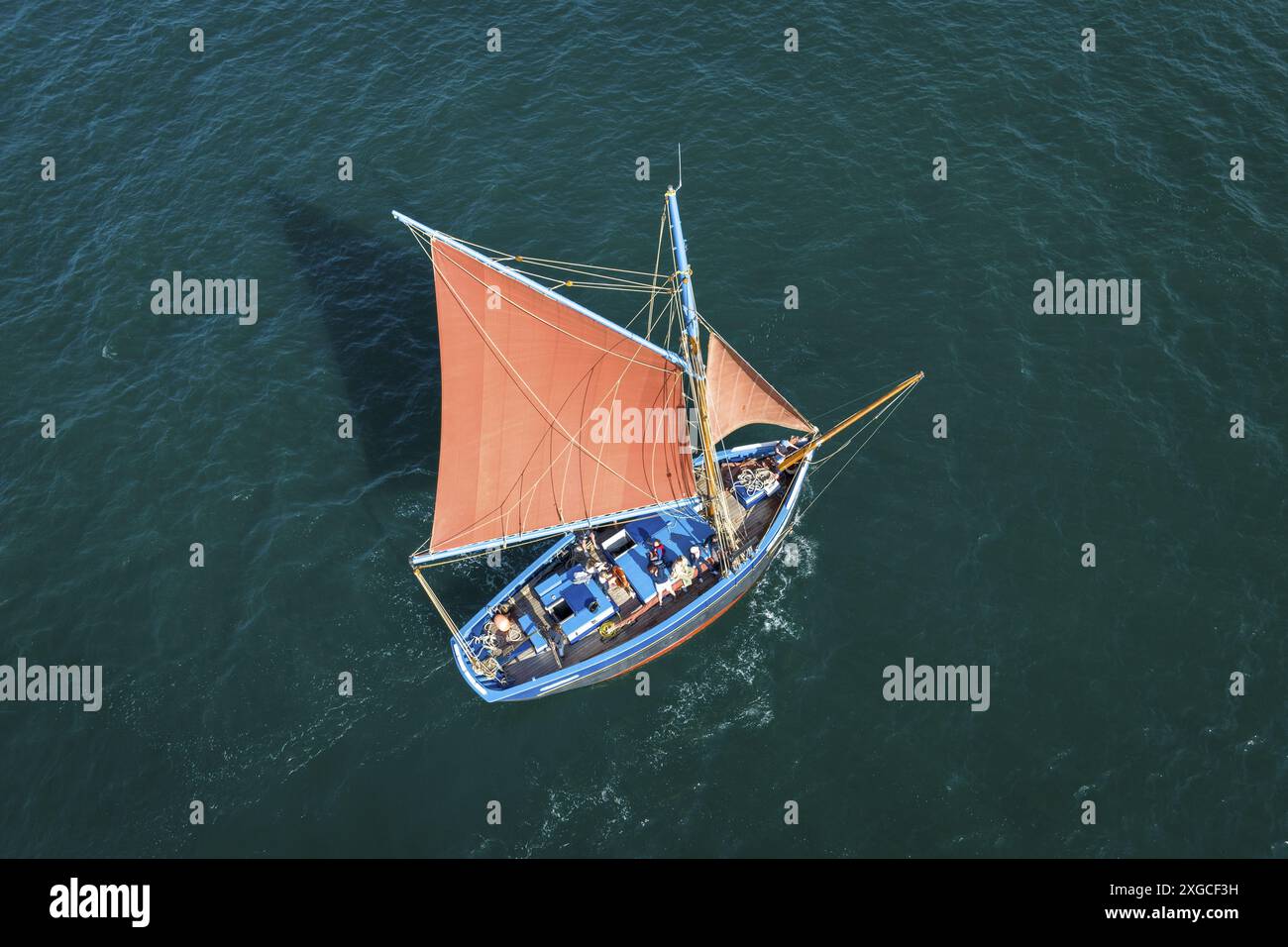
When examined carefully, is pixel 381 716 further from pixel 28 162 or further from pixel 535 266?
pixel 28 162

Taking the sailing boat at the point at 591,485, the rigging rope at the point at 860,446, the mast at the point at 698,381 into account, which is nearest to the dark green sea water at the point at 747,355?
the rigging rope at the point at 860,446

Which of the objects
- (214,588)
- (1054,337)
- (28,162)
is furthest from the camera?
(28,162)

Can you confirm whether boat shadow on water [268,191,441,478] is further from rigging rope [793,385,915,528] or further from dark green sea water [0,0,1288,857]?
rigging rope [793,385,915,528]

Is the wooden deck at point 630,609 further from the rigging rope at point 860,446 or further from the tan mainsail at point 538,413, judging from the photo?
the tan mainsail at point 538,413

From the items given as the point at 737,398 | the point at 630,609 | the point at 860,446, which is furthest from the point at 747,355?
the point at 630,609

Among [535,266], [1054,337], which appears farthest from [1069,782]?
[535,266]


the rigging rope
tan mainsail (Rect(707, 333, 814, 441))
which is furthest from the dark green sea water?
tan mainsail (Rect(707, 333, 814, 441))
